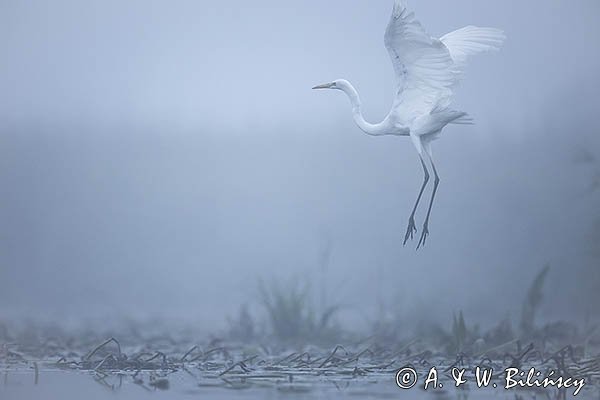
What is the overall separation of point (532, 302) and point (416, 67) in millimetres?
1338

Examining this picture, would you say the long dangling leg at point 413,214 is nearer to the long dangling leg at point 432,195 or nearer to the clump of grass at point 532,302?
the long dangling leg at point 432,195

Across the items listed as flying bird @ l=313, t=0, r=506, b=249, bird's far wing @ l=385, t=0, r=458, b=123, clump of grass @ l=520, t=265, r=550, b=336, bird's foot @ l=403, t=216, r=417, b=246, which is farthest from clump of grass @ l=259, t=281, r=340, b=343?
bird's far wing @ l=385, t=0, r=458, b=123

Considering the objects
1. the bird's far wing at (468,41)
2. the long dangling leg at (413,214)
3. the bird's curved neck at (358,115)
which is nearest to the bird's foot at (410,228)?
the long dangling leg at (413,214)

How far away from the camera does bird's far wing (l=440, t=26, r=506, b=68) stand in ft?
16.3

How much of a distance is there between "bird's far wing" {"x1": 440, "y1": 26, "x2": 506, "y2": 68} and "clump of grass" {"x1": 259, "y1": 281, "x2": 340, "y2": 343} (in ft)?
4.31

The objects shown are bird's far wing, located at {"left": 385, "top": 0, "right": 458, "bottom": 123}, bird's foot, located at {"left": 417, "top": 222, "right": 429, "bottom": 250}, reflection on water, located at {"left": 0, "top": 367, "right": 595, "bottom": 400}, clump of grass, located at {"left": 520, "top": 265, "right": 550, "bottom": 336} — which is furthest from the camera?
clump of grass, located at {"left": 520, "top": 265, "right": 550, "bottom": 336}

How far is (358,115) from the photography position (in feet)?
16.0

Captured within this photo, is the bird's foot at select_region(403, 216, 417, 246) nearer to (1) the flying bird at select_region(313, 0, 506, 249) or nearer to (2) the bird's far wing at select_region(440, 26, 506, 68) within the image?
(1) the flying bird at select_region(313, 0, 506, 249)

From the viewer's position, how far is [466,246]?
17.4 ft

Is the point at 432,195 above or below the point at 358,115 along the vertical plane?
below

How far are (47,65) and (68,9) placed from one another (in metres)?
0.30

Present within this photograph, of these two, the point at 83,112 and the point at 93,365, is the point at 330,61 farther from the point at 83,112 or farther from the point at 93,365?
the point at 93,365

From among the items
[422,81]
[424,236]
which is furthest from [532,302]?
[422,81]

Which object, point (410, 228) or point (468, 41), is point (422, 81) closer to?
point (468, 41)
